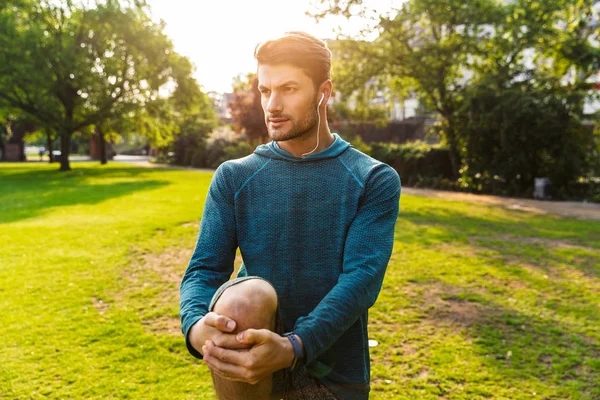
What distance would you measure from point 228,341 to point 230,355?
0.12ft

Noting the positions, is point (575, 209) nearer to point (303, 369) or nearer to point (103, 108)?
point (303, 369)

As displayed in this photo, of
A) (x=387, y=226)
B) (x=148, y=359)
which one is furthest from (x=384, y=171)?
(x=148, y=359)

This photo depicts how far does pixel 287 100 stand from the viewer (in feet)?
5.88

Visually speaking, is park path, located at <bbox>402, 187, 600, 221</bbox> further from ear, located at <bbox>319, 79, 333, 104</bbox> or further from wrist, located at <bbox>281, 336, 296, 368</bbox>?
wrist, located at <bbox>281, 336, 296, 368</bbox>

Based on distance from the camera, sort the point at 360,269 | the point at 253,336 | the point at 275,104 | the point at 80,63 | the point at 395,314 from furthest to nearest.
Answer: the point at 80,63 → the point at 395,314 → the point at 275,104 → the point at 360,269 → the point at 253,336

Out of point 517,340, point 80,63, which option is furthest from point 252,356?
point 80,63

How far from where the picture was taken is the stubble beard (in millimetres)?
1809

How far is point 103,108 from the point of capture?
100 ft

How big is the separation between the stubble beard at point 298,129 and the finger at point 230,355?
731mm

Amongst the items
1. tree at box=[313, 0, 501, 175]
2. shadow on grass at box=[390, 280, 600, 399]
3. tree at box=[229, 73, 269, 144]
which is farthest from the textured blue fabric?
tree at box=[229, 73, 269, 144]

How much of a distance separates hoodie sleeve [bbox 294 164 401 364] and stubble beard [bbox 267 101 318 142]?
0.27m

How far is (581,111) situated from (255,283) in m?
17.3

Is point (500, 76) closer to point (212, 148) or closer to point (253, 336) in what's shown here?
point (253, 336)

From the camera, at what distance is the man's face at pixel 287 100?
1.77m
